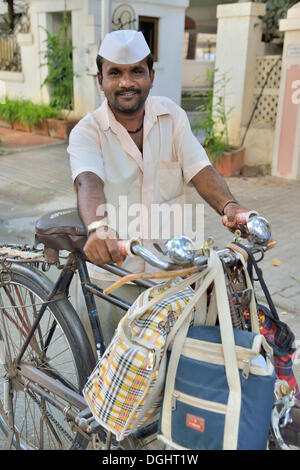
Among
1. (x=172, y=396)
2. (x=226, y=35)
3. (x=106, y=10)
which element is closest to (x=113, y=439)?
(x=172, y=396)

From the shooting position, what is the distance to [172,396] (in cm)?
135

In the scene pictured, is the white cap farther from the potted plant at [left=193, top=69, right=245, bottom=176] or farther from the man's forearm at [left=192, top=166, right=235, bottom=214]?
Result: the potted plant at [left=193, top=69, right=245, bottom=176]

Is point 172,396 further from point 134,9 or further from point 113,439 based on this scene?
point 134,9

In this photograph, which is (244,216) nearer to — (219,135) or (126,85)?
(126,85)

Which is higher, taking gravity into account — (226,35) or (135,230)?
(226,35)

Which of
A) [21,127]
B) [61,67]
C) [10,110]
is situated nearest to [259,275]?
[61,67]

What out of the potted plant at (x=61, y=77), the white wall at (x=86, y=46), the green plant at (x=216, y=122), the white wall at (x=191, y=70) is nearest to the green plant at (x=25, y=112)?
the potted plant at (x=61, y=77)

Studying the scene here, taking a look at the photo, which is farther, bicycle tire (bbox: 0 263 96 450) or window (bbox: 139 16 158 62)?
window (bbox: 139 16 158 62)

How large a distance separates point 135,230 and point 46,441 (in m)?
1.15

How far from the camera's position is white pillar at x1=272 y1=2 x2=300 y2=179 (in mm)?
6398

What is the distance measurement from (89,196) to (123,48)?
576 mm

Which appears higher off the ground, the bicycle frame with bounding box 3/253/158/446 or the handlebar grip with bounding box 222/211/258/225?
the handlebar grip with bounding box 222/211/258/225

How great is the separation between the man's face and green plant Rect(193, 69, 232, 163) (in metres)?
5.18

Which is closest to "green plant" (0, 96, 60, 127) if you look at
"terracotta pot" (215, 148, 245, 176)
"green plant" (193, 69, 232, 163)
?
"green plant" (193, 69, 232, 163)
